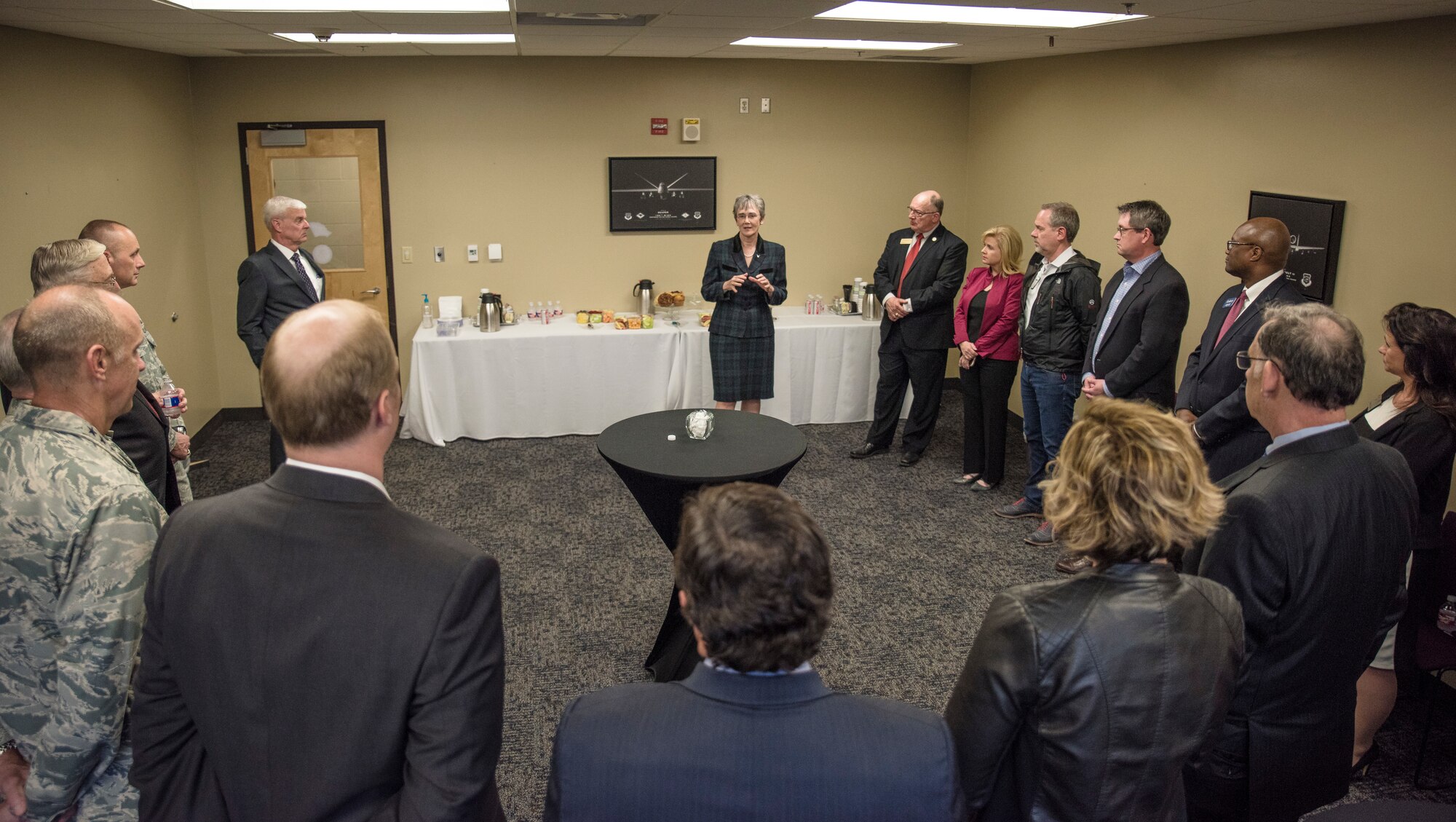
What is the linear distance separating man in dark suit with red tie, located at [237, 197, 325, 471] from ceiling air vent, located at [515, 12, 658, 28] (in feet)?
4.91

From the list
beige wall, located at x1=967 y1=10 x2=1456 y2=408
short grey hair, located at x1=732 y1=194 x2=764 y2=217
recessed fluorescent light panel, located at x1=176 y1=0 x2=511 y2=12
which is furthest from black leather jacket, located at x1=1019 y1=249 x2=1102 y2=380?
recessed fluorescent light panel, located at x1=176 y1=0 x2=511 y2=12

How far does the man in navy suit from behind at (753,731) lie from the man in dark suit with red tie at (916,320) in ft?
15.4

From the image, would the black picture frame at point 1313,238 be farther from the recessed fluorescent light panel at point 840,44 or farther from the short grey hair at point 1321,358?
the short grey hair at point 1321,358

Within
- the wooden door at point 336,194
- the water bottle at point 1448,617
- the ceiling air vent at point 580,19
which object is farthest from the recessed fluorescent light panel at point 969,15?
the wooden door at point 336,194

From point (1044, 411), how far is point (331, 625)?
431cm

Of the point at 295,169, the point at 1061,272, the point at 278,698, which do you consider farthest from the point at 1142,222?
the point at 295,169

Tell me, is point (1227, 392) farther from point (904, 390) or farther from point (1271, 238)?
point (904, 390)

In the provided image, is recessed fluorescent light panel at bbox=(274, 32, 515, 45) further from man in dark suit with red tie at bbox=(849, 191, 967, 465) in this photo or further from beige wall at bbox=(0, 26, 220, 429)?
man in dark suit with red tie at bbox=(849, 191, 967, 465)

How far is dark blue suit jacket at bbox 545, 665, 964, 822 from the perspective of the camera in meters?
1.19

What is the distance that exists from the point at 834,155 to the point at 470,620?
20.8ft

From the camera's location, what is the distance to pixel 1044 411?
16.4 ft

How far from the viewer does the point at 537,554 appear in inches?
181

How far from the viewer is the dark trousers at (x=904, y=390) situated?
593 cm

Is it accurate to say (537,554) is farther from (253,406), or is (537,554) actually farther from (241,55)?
(241,55)
